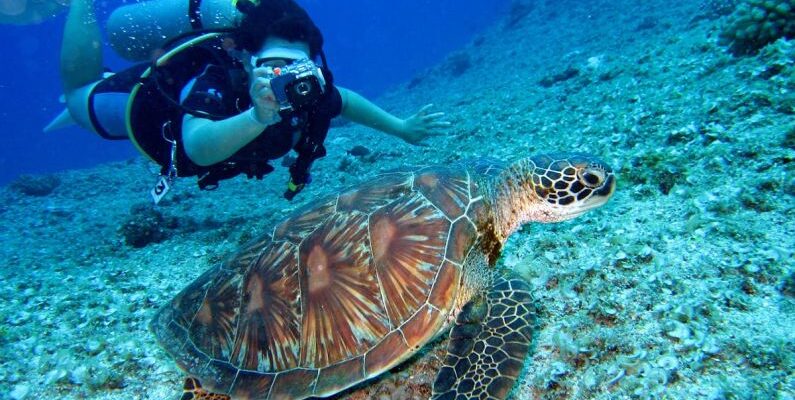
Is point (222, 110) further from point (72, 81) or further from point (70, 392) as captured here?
point (72, 81)

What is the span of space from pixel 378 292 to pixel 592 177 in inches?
69.2

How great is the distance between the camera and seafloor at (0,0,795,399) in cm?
202

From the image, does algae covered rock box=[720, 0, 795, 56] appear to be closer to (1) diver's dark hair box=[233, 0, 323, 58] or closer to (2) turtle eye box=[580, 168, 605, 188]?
(2) turtle eye box=[580, 168, 605, 188]

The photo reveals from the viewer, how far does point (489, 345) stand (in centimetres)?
221

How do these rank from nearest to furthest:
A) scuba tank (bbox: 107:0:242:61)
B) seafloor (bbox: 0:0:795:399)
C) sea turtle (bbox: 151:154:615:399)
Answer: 1. seafloor (bbox: 0:0:795:399)
2. sea turtle (bbox: 151:154:615:399)
3. scuba tank (bbox: 107:0:242:61)

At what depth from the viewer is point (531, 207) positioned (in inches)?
113

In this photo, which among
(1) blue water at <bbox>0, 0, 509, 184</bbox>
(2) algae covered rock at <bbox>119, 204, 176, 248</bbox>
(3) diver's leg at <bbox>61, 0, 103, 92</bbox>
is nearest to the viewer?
(3) diver's leg at <bbox>61, 0, 103, 92</bbox>

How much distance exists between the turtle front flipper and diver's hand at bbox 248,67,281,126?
211cm

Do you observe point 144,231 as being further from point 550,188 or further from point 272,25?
point 550,188

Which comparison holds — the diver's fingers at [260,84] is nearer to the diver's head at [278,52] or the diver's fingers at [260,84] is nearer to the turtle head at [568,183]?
the diver's head at [278,52]

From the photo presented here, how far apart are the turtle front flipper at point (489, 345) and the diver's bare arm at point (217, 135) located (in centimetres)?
230

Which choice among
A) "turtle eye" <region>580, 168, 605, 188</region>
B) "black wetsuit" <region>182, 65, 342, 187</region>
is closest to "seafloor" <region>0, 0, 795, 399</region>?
"turtle eye" <region>580, 168, 605, 188</region>

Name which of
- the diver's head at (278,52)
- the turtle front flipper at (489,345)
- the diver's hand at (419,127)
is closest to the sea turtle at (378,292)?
the turtle front flipper at (489,345)

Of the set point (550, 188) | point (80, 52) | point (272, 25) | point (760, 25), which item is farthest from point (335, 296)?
point (760, 25)
